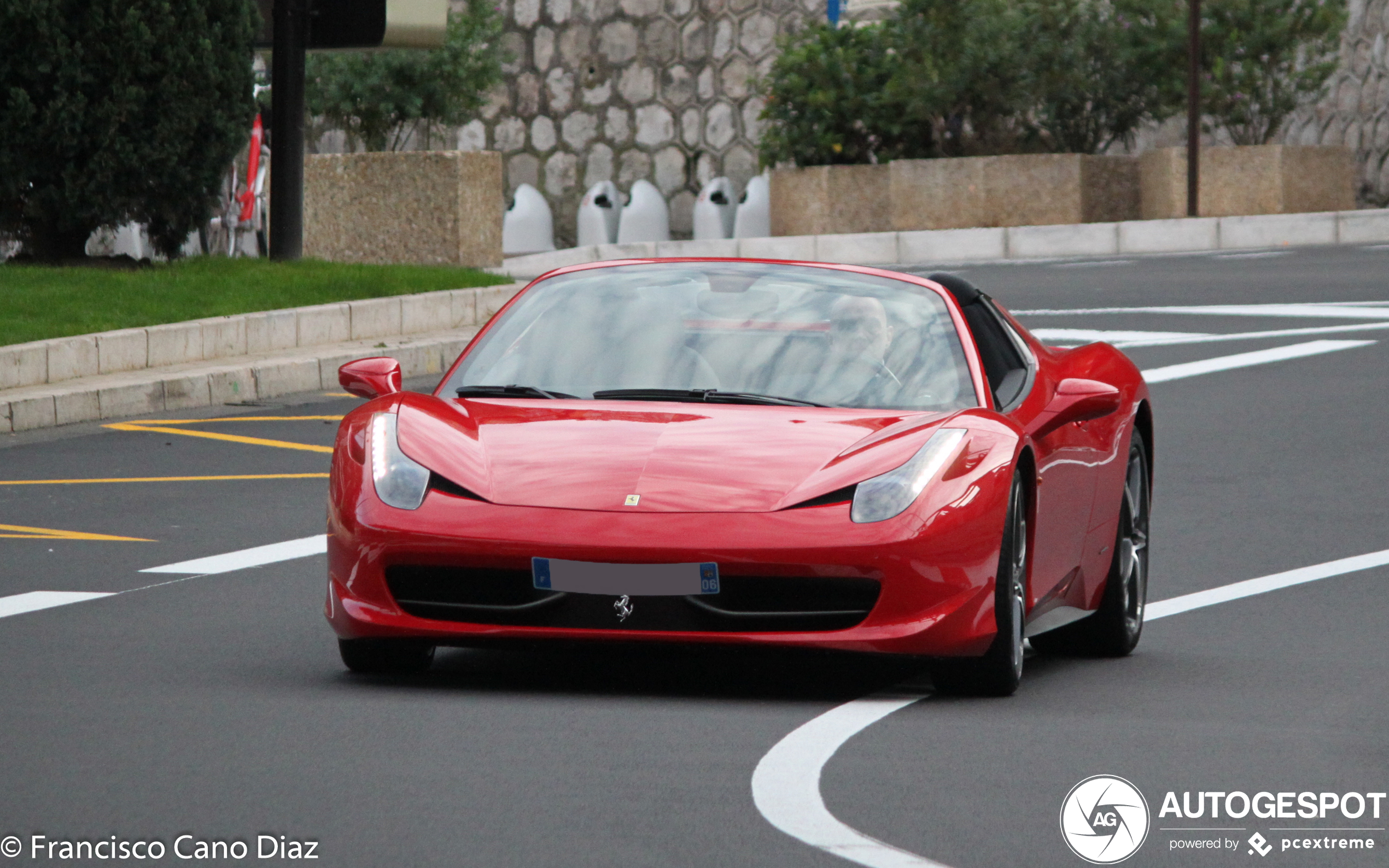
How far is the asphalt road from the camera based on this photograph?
4.46 m

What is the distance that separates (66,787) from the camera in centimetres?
478

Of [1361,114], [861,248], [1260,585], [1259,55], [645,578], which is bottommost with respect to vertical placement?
[1260,585]

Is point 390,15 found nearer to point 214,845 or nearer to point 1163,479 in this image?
point 1163,479

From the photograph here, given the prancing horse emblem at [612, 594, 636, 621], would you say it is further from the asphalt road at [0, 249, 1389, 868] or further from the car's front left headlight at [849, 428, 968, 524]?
the car's front left headlight at [849, 428, 968, 524]

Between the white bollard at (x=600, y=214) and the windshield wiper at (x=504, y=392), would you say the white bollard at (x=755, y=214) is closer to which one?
the white bollard at (x=600, y=214)

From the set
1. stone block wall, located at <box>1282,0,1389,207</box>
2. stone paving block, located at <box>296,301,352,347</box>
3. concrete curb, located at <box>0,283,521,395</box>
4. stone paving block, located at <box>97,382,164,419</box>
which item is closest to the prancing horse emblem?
concrete curb, located at <box>0,283,521,395</box>

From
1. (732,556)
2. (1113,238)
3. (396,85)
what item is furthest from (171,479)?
(396,85)

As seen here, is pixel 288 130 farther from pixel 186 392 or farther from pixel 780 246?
pixel 780 246

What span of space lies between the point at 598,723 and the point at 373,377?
162 centimetres

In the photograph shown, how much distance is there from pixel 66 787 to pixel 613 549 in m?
1.48

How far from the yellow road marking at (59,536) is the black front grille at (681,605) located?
3694mm

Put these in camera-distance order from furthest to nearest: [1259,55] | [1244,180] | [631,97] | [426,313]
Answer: [631,97] → [1259,55] → [1244,180] → [426,313]

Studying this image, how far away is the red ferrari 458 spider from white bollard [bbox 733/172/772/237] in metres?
26.1

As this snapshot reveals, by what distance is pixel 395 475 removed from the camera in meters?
6.05
